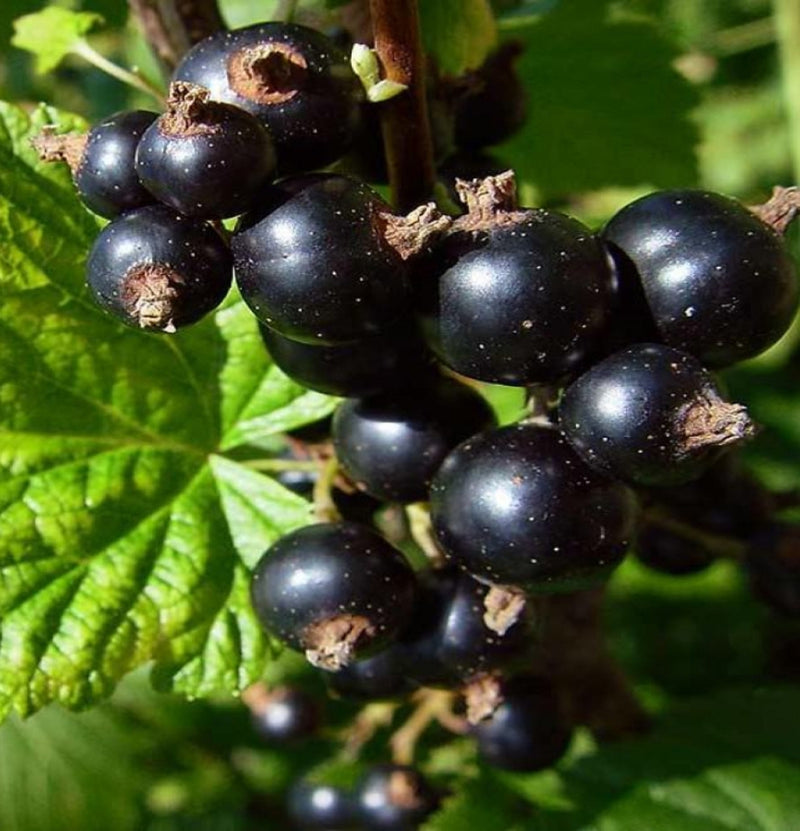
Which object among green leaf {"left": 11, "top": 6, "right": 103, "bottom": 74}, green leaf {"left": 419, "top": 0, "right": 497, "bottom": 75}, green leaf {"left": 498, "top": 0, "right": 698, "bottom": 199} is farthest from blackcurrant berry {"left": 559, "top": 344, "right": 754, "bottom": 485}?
green leaf {"left": 498, "top": 0, "right": 698, "bottom": 199}

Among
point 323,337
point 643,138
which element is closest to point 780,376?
point 643,138

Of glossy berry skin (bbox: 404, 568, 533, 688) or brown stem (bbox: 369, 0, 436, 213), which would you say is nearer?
brown stem (bbox: 369, 0, 436, 213)

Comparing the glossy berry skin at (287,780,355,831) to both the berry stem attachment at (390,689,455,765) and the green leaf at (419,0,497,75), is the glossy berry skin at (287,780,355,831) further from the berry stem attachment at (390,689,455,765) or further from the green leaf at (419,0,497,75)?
the green leaf at (419,0,497,75)

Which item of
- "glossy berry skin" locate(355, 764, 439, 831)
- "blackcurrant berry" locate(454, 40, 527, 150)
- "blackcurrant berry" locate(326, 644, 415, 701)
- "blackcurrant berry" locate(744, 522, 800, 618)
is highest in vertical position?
"blackcurrant berry" locate(454, 40, 527, 150)

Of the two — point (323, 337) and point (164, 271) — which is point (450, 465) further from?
point (164, 271)

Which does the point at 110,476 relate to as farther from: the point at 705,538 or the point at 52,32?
the point at 705,538

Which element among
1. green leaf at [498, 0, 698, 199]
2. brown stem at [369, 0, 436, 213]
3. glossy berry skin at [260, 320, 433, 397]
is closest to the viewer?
brown stem at [369, 0, 436, 213]

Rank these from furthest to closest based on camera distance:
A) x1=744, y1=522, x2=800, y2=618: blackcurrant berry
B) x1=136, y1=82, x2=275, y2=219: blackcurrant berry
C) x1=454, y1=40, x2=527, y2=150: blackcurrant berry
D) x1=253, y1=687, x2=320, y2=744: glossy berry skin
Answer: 1. x1=253, y1=687, x2=320, y2=744: glossy berry skin
2. x1=744, y1=522, x2=800, y2=618: blackcurrant berry
3. x1=454, y1=40, x2=527, y2=150: blackcurrant berry
4. x1=136, y1=82, x2=275, y2=219: blackcurrant berry

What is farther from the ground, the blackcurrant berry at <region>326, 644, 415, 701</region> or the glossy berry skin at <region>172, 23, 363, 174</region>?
the glossy berry skin at <region>172, 23, 363, 174</region>
